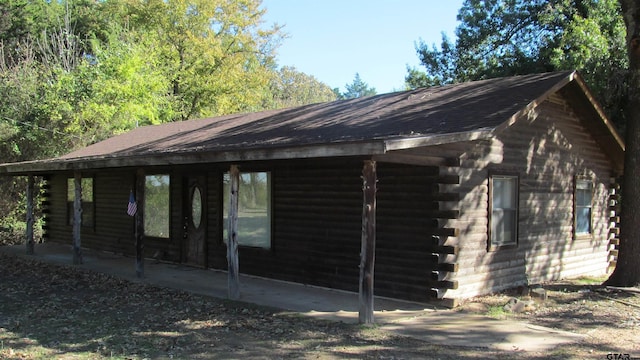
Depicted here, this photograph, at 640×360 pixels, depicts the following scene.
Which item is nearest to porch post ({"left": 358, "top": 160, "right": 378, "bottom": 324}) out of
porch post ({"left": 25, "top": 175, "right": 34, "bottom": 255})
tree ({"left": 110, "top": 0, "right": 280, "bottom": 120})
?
porch post ({"left": 25, "top": 175, "right": 34, "bottom": 255})

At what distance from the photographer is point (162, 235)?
13477mm

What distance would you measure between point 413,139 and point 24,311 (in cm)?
611

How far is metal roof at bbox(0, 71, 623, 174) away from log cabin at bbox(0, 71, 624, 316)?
1.4 inches

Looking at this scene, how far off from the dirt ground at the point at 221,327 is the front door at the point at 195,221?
2.50 meters

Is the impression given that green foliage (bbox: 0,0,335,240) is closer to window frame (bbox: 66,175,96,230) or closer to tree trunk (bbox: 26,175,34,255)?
window frame (bbox: 66,175,96,230)

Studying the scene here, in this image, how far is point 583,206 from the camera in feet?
37.9

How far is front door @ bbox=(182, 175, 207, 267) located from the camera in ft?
40.6

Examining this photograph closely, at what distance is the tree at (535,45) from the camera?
1508 centimetres

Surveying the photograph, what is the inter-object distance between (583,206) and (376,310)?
20.0 feet

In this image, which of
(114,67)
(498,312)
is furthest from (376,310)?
(114,67)

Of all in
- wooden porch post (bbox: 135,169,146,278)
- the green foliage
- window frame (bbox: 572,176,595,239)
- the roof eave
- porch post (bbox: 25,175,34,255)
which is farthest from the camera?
the green foliage

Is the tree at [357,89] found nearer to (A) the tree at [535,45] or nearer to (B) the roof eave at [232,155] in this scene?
(A) the tree at [535,45]

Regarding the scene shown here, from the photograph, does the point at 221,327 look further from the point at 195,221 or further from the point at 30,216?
the point at 30,216

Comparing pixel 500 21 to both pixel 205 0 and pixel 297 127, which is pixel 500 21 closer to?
pixel 205 0
